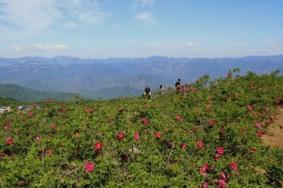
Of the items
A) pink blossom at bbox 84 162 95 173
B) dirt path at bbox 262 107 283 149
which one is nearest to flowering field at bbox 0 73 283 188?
pink blossom at bbox 84 162 95 173

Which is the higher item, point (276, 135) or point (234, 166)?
point (234, 166)

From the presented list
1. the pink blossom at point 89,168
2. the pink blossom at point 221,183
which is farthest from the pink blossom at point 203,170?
the pink blossom at point 89,168

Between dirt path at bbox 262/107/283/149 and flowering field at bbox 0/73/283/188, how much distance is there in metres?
0.32

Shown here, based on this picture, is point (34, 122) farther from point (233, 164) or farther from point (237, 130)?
point (233, 164)

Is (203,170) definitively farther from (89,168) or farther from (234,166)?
(89,168)

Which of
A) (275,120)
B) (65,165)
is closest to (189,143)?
(65,165)

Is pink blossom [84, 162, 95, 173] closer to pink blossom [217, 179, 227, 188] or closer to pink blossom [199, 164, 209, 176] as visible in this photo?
pink blossom [199, 164, 209, 176]

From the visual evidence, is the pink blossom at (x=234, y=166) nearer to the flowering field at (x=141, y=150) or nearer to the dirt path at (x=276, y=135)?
the flowering field at (x=141, y=150)

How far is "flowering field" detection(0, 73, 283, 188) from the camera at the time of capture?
30.7 ft

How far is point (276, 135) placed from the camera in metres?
17.1

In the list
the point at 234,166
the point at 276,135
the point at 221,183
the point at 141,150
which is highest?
the point at 141,150

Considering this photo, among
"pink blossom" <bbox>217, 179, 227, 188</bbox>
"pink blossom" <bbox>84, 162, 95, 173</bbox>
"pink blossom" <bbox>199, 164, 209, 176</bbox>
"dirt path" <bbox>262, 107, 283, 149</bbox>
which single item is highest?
"pink blossom" <bbox>84, 162, 95, 173</bbox>

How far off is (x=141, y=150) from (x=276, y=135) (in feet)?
26.4

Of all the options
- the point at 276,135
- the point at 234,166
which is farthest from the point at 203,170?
the point at 276,135
